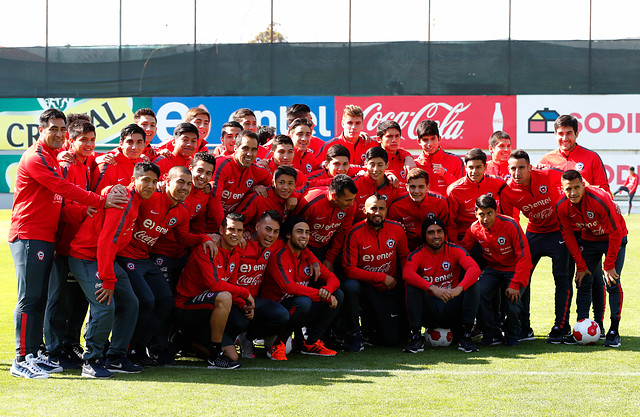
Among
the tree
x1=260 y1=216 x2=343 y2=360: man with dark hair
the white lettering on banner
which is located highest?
the tree

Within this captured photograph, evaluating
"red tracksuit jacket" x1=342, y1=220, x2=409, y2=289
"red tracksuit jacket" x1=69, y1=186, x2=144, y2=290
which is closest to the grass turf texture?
"red tracksuit jacket" x1=342, y1=220, x2=409, y2=289

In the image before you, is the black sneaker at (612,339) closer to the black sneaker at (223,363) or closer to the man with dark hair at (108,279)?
the black sneaker at (223,363)

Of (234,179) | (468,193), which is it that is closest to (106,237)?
(234,179)

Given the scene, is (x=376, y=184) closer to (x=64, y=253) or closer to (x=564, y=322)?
(x=564, y=322)

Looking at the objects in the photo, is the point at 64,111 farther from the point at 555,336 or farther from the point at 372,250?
the point at 555,336

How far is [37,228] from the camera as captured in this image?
18.3ft

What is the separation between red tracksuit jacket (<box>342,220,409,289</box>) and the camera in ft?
22.7

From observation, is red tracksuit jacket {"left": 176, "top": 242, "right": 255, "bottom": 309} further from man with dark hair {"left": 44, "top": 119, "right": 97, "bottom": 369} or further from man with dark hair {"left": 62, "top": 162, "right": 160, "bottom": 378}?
man with dark hair {"left": 44, "top": 119, "right": 97, "bottom": 369}

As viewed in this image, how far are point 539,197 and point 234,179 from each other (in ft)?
9.27

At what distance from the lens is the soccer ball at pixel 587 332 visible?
674 centimetres

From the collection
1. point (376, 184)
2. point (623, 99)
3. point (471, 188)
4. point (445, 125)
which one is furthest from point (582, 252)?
point (623, 99)

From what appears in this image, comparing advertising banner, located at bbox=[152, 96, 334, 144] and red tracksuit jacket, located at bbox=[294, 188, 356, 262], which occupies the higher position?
advertising banner, located at bbox=[152, 96, 334, 144]

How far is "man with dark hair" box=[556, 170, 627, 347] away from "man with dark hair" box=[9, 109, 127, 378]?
3.84 meters

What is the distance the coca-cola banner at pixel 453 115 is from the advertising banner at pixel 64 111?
7.69 m
